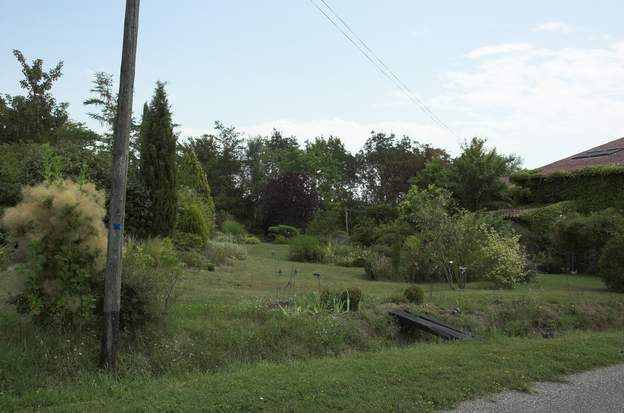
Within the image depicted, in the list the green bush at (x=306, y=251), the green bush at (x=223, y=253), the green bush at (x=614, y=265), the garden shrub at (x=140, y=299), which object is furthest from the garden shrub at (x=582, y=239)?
the garden shrub at (x=140, y=299)

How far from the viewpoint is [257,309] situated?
27.5 feet

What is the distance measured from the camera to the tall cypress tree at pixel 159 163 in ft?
49.5

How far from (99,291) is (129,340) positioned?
2.32 feet

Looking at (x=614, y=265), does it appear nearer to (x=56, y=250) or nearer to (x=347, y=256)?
(x=347, y=256)

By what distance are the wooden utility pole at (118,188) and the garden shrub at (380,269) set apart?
434 inches

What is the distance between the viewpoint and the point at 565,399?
600 centimetres

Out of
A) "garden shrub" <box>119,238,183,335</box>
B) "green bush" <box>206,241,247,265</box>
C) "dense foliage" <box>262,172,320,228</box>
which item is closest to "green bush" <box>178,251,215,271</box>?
"green bush" <box>206,241,247,265</box>

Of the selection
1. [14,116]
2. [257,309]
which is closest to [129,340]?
[257,309]

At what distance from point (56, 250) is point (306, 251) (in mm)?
14547

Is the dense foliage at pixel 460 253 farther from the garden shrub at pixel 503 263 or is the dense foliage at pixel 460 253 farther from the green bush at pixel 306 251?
the green bush at pixel 306 251

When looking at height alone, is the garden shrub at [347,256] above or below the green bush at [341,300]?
above

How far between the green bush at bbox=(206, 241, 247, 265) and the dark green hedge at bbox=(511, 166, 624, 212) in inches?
684

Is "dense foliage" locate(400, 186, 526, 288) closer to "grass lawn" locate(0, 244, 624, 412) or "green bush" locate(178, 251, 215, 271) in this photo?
"grass lawn" locate(0, 244, 624, 412)

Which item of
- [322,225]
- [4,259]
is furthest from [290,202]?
[4,259]
